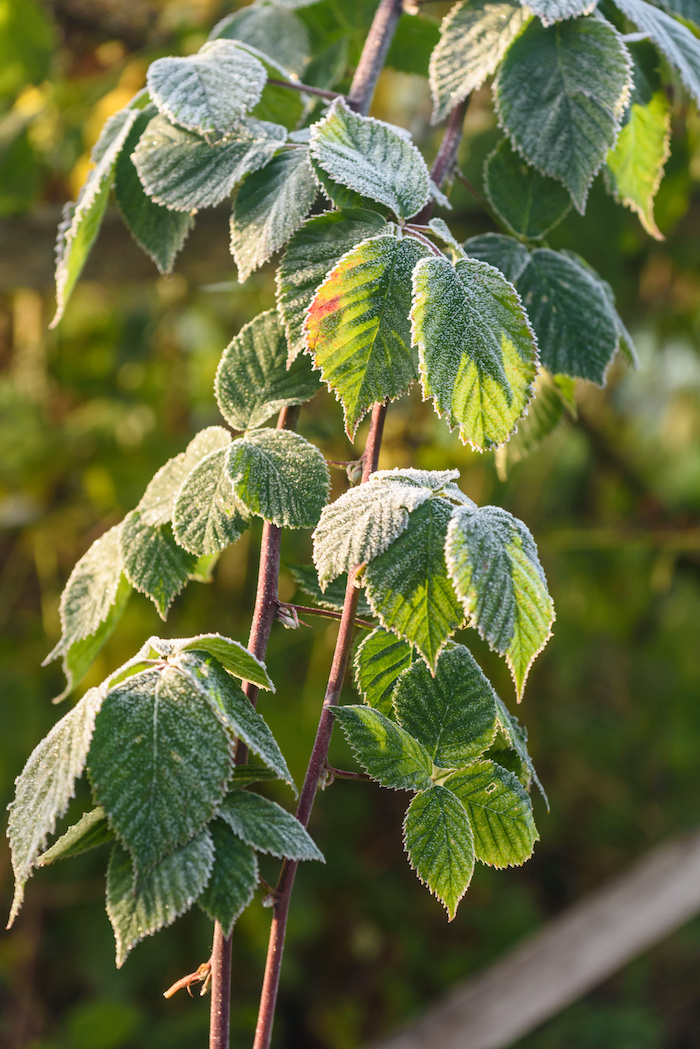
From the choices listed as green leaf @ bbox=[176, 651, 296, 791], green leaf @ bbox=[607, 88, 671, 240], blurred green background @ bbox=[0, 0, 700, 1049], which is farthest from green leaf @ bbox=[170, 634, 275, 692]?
blurred green background @ bbox=[0, 0, 700, 1049]

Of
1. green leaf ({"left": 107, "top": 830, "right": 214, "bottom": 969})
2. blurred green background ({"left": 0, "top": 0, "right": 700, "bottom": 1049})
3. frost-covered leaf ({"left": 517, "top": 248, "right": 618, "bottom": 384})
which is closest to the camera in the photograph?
green leaf ({"left": 107, "top": 830, "right": 214, "bottom": 969})

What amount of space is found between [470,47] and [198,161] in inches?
4.3

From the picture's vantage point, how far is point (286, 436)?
248 millimetres

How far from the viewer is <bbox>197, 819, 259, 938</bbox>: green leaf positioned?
0.64ft

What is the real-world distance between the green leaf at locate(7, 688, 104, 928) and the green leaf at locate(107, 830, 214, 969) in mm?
21

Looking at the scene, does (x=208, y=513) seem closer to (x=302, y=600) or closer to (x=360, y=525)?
(x=360, y=525)

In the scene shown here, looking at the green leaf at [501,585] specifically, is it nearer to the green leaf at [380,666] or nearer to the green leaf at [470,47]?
the green leaf at [380,666]

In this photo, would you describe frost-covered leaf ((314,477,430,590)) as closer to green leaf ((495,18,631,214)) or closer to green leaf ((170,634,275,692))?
green leaf ((170,634,275,692))

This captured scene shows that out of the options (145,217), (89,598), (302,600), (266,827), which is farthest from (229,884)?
(302,600)

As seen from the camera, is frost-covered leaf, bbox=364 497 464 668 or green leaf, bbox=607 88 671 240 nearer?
frost-covered leaf, bbox=364 497 464 668

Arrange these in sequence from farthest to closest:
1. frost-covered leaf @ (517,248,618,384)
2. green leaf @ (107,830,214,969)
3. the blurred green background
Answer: the blurred green background → frost-covered leaf @ (517,248,618,384) → green leaf @ (107,830,214,969)

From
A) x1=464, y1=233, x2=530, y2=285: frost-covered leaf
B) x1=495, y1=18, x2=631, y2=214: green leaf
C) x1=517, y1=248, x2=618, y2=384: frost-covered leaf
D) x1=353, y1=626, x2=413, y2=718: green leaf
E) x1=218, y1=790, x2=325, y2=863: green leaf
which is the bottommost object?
x1=218, y1=790, x2=325, y2=863: green leaf

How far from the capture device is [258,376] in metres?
0.27

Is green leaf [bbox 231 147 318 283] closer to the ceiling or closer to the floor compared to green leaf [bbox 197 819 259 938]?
closer to the ceiling
